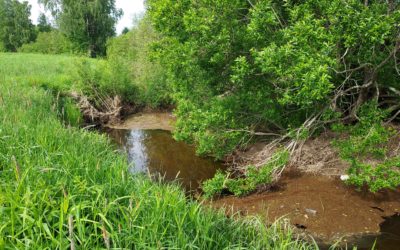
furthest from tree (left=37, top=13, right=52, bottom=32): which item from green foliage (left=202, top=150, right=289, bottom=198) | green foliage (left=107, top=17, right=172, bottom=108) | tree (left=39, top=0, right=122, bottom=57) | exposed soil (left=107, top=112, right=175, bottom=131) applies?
green foliage (left=202, top=150, right=289, bottom=198)

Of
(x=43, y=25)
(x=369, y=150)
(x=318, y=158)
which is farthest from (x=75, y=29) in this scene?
(x=369, y=150)

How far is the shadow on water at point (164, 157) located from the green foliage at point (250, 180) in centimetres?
126

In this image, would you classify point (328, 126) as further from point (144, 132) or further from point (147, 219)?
point (144, 132)

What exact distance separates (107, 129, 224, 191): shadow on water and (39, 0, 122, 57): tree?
94.9ft

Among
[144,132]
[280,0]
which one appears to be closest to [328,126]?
[280,0]

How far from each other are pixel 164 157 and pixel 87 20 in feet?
109

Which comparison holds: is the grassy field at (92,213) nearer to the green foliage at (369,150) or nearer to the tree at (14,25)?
the green foliage at (369,150)

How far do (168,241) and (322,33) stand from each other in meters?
4.16

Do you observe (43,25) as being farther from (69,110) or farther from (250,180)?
(250,180)

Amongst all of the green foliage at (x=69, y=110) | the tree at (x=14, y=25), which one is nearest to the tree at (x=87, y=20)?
the tree at (x=14, y=25)

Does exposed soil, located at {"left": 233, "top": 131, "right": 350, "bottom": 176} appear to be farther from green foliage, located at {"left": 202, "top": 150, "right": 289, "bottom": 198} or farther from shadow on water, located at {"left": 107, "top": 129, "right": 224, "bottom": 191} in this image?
shadow on water, located at {"left": 107, "top": 129, "right": 224, "bottom": 191}

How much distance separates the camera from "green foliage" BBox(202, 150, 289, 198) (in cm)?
695

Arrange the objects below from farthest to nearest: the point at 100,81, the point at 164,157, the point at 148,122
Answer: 1. the point at 148,122
2. the point at 100,81
3. the point at 164,157

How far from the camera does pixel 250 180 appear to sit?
7.16 meters
